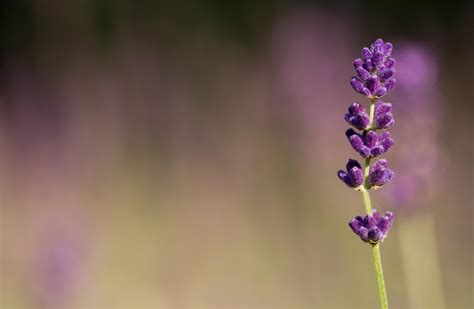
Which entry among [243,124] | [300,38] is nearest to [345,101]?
[300,38]

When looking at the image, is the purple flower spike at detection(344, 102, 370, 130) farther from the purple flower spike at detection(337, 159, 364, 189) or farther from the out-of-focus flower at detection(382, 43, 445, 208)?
the out-of-focus flower at detection(382, 43, 445, 208)

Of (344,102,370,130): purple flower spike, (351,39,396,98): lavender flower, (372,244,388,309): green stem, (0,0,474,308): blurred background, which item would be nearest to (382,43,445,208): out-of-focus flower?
(0,0,474,308): blurred background

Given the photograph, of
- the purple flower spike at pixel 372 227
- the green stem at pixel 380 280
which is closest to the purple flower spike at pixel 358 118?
the purple flower spike at pixel 372 227

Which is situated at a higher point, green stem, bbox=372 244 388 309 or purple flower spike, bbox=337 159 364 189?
purple flower spike, bbox=337 159 364 189

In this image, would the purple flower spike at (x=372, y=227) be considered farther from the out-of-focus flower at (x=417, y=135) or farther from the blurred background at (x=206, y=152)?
the blurred background at (x=206, y=152)

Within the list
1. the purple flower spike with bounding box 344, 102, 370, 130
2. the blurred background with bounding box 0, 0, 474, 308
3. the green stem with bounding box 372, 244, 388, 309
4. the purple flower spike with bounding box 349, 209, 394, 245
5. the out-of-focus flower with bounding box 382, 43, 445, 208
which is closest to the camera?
the green stem with bounding box 372, 244, 388, 309

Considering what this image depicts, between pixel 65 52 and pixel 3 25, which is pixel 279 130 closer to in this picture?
pixel 65 52

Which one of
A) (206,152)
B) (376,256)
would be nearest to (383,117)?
(376,256)
